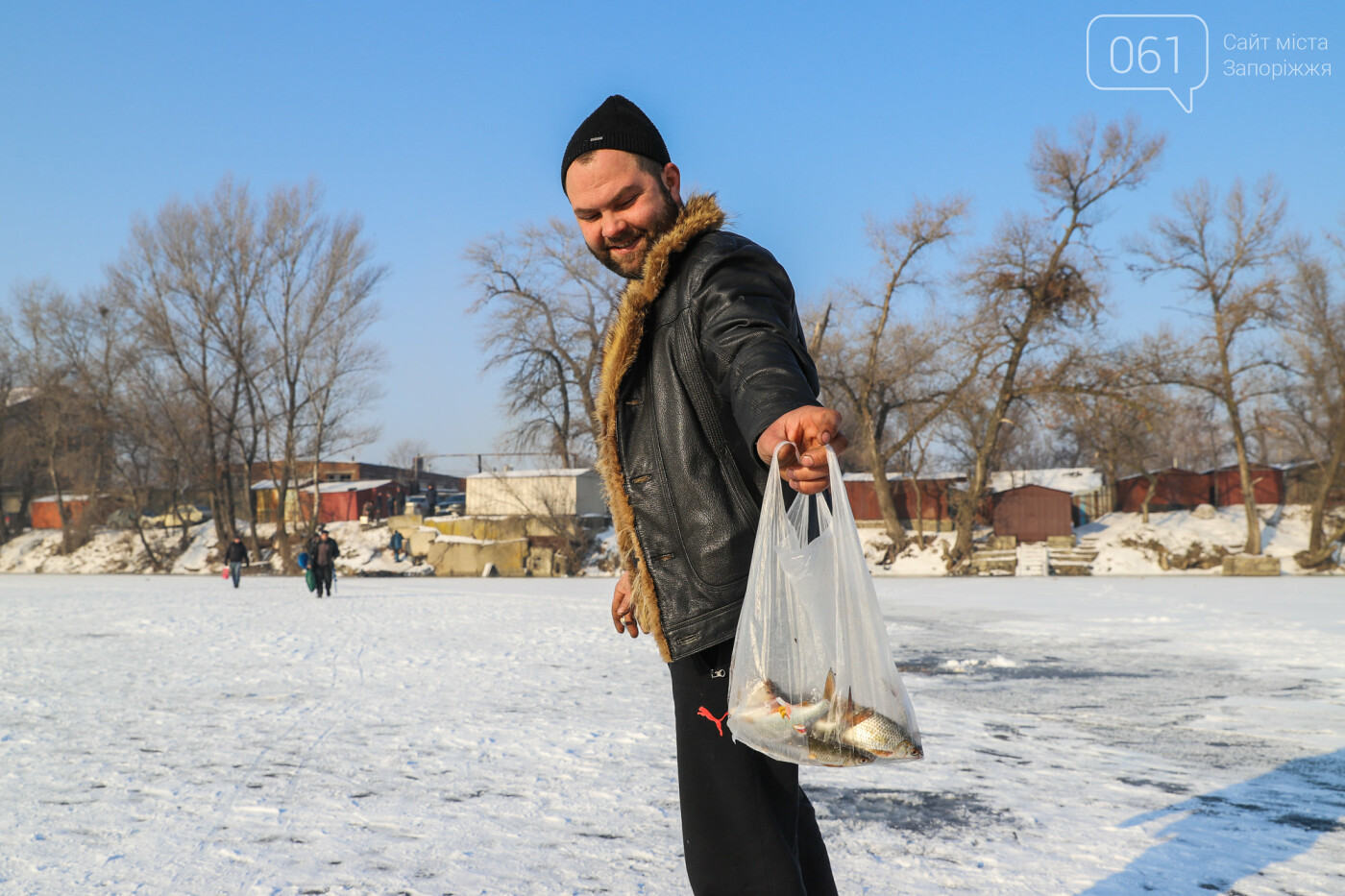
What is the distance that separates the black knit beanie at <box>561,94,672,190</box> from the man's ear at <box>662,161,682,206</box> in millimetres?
20

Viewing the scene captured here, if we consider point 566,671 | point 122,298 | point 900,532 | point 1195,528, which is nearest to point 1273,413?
point 1195,528

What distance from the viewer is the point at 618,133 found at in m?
1.86

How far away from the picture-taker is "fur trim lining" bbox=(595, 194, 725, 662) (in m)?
1.73

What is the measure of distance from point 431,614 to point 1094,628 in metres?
9.62

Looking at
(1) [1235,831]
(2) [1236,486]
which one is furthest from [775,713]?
(2) [1236,486]

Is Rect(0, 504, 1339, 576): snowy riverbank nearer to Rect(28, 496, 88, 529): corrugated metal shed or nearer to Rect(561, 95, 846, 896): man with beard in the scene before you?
Rect(28, 496, 88, 529): corrugated metal shed

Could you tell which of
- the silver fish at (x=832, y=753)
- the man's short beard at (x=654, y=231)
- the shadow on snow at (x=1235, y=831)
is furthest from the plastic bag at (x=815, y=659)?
the shadow on snow at (x=1235, y=831)

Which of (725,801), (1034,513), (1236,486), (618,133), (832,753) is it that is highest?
(1236,486)

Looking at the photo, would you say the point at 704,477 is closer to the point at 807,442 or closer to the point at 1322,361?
the point at 807,442

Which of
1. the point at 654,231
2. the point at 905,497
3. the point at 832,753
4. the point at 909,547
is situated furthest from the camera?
the point at 905,497

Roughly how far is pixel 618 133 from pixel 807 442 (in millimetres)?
866

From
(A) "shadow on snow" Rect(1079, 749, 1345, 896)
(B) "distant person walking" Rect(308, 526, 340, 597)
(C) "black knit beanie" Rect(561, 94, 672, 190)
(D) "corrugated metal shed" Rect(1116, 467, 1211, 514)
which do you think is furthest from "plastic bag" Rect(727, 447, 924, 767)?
(D) "corrugated metal shed" Rect(1116, 467, 1211, 514)

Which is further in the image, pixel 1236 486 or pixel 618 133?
pixel 1236 486

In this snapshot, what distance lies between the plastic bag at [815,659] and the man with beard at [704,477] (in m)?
0.08
